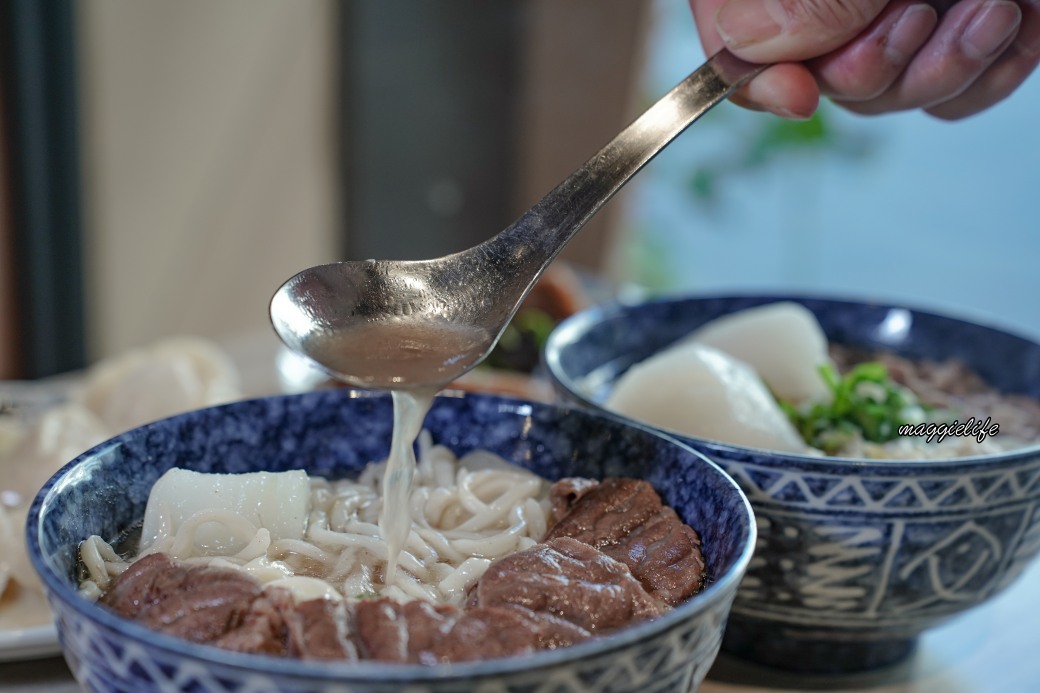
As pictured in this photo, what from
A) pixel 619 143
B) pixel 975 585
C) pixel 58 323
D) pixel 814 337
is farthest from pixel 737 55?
pixel 58 323

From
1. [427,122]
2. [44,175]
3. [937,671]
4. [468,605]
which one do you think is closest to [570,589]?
[468,605]

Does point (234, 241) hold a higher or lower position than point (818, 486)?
lower

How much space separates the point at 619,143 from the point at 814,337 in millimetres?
621

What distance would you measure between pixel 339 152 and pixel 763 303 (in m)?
2.82

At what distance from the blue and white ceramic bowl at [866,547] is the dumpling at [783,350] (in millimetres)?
497

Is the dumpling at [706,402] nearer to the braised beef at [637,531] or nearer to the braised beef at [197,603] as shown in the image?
the braised beef at [637,531]

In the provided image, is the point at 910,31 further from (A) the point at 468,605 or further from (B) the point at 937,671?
(A) the point at 468,605

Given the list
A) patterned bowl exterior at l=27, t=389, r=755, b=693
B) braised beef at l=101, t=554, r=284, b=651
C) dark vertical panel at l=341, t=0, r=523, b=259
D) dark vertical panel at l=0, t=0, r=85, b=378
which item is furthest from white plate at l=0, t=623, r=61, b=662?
dark vertical panel at l=341, t=0, r=523, b=259

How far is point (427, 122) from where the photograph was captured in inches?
172

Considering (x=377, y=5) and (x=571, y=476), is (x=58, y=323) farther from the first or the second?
(x=571, y=476)

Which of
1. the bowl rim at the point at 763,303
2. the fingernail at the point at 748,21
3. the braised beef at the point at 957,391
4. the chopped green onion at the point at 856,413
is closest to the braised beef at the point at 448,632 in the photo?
the bowl rim at the point at 763,303

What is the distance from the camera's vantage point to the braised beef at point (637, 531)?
1.14 metres

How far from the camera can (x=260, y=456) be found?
1.41 m

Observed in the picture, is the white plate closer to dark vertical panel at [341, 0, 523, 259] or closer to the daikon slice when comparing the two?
the daikon slice
